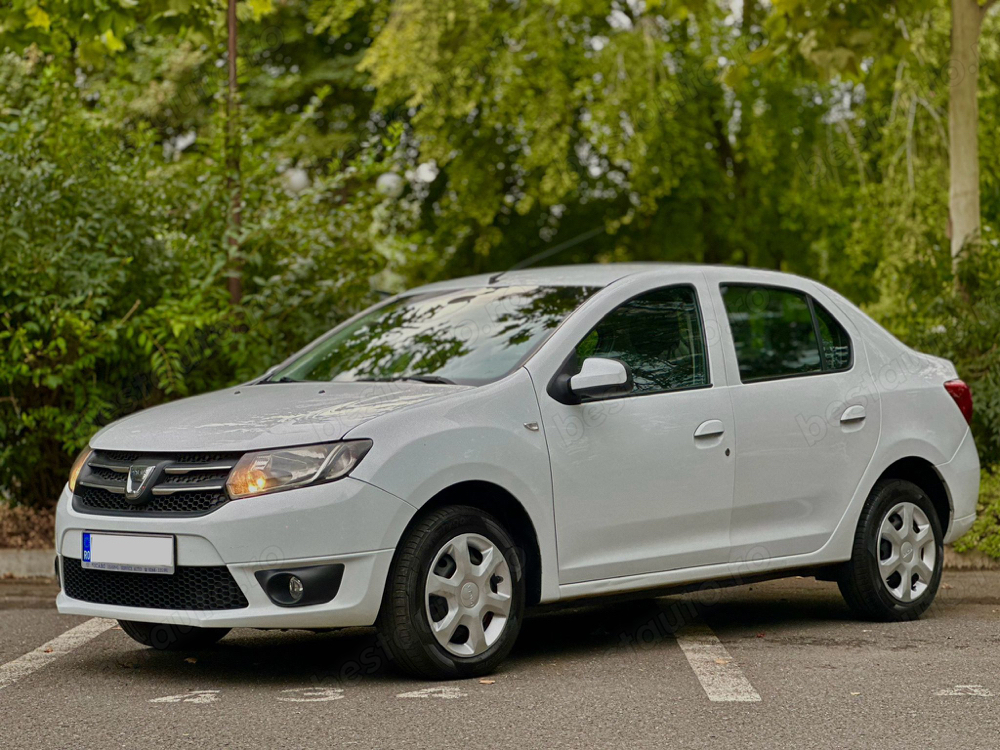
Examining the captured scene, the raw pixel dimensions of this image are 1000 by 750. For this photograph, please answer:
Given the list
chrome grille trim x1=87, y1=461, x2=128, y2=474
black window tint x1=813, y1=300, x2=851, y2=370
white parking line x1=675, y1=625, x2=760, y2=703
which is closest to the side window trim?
black window tint x1=813, y1=300, x2=851, y2=370

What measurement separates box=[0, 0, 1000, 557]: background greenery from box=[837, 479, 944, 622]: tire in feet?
7.39

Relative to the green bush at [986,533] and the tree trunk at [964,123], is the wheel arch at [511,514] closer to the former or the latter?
the green bush at [986,533]

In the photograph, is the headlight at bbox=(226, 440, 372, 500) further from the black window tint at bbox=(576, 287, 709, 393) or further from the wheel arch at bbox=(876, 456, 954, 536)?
the wheel arch at bbox=(876, 456, 954, 536)

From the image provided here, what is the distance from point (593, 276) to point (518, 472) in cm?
129

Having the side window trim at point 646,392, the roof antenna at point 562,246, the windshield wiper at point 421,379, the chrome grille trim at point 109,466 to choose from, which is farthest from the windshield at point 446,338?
the roof antenna at point 562,246

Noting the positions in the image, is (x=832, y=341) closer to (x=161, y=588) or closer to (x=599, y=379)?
(x=599, y=379)

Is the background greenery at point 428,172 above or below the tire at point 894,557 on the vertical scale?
above

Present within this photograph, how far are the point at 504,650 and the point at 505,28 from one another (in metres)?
16.1

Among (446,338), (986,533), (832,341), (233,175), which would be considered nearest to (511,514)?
(446,338)

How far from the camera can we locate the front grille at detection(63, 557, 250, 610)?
524cm

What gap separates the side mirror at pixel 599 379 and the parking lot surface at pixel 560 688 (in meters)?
0.88

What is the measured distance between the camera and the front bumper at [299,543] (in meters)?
5.14

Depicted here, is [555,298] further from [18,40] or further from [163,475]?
[18,40]

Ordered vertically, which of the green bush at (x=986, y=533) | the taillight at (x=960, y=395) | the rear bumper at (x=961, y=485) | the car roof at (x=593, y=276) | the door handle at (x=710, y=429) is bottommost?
the green bush at (x=986, y=533)
